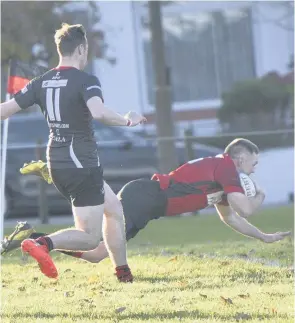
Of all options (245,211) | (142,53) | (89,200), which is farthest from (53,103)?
(142,53)

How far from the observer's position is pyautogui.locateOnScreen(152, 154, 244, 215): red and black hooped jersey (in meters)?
8.24

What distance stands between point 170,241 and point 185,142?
4.14 metres

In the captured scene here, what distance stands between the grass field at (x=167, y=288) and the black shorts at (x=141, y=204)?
420 millimetres

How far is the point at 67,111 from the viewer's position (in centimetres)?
675

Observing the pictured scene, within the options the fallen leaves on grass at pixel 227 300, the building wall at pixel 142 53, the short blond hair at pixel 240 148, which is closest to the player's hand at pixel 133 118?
the fallen leaves on grass at pixel 227 300

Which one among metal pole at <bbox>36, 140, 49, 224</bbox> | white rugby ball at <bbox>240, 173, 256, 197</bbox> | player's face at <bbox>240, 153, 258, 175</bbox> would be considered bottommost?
metal pole at <bbox>36, 140, 49, 224</bbox>

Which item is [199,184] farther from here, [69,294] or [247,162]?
[69,294]

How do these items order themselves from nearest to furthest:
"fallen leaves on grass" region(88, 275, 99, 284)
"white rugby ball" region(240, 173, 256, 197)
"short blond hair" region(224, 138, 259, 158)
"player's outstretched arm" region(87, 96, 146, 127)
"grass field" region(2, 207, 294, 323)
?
"grass field" region(2, 207, 294, 323), "player's outstretched arm" region(87, 96, 146, 127), "fallen leaves on grass" region(88, 275, 99, 284), "white rugby ball" region(240, 173, 256, 197), "short blond hair" region(224, 138, 259, 158)

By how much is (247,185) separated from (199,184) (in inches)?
15.4

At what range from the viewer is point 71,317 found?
244 inches

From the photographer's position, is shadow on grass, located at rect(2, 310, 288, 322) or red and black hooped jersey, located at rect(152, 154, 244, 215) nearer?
shadow on grass, located at rect(2, 310, 288, 322)

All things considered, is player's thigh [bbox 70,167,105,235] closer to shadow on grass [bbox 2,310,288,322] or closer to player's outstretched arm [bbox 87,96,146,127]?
player's outstretched arm [bbox 87,96,146,127]

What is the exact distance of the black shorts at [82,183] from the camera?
6.85 meters

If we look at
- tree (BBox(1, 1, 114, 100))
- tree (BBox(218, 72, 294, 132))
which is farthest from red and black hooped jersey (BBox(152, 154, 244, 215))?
tree (BBox(218, 72, 294, 132))
